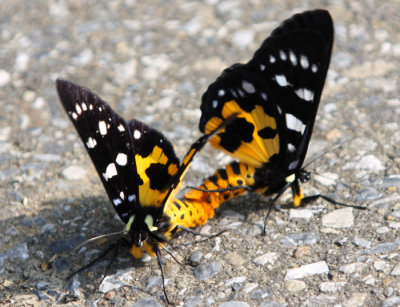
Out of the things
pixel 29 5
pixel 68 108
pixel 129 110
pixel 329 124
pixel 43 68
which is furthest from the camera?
pixel 29 5

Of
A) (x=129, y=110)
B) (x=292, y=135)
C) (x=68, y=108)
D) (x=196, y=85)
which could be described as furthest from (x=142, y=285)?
(x=196, y=85)

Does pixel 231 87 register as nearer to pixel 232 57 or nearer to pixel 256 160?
pixel 256 160

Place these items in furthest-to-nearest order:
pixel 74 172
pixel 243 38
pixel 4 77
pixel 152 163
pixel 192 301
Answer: pixel 243 38 < pixel 4 77 < pixel 74 172 < pixel 152 163 < pixel 192 301

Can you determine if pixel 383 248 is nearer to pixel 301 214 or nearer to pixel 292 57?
pixel 301 214

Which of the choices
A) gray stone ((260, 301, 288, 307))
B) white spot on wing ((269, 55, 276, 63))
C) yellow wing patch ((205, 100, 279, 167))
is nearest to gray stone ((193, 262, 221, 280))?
gray stone ((260, 301, 288, 307))

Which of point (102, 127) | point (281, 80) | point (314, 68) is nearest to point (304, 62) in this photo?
point (314, 68)

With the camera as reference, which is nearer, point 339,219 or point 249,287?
point 249,287
